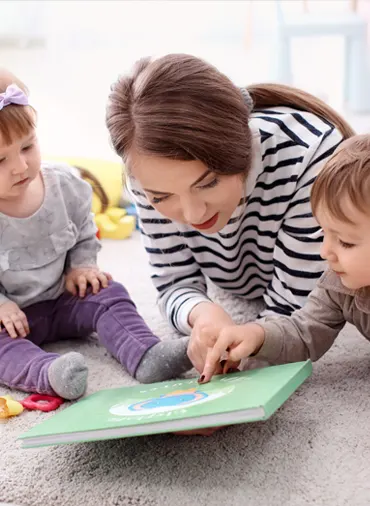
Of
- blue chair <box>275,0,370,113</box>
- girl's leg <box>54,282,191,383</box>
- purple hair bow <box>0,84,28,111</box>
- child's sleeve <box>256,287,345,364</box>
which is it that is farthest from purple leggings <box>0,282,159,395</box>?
blue chair <box>275,0,370,113</box>

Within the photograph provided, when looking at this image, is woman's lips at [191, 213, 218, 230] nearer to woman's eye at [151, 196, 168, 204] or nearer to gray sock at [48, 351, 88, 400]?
woman's eye at [151, 196, 168, 204]

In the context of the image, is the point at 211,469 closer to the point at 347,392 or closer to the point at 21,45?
the point at 347,392

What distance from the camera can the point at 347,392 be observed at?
1.00 meters

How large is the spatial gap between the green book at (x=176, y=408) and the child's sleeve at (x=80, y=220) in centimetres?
35

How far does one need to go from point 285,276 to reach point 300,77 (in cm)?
162

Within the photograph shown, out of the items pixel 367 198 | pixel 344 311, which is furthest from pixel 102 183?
Result: pixel 367 198

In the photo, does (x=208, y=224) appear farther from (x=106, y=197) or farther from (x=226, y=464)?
(x=106, y=197)

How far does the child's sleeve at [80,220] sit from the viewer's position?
127cm

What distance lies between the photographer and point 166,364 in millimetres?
1070

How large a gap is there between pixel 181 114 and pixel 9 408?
17.7 inches

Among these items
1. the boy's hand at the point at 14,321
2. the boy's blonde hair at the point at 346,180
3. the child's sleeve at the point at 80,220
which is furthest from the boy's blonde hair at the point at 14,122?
the boy's blonde hair at the point at 346,180

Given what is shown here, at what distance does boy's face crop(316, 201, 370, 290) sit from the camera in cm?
84

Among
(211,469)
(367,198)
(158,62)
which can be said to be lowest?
(211,469)

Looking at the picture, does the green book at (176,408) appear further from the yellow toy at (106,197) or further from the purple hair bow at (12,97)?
the yellow toy at (106,197)
